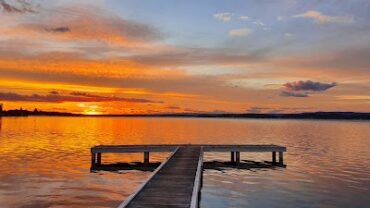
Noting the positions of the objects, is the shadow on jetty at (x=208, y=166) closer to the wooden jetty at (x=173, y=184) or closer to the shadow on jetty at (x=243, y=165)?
the shadow on jetty at (x=243, y=165)

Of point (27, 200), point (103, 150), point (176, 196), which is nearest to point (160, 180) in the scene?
point (176, 196)

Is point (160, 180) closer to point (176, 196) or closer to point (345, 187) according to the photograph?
point (176, 196)

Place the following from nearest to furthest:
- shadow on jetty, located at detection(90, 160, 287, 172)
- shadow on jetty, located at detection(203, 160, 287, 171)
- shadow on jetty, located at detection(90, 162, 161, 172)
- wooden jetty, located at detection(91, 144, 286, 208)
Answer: wooden jetty, located at detection(91, 144, 286, 208) < shadow on jetty, located at detection(90, 162, 161, 172) < shadow on jetty, located at detection(90, 160, 287, 172) < shadow on jetty, located at detection(203, 160, 287, 171)

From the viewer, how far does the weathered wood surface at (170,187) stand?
15.8 metres

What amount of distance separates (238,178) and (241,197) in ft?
21.1

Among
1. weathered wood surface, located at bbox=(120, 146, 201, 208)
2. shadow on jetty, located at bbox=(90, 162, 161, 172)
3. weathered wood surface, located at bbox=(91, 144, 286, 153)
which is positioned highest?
weathered wood surface, located at bbox=(91, 144, 286, 153)

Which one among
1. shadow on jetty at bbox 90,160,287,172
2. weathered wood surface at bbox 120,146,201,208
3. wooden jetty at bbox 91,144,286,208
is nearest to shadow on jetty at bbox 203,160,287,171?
shadow on jetty at bbox 90,160,287,172

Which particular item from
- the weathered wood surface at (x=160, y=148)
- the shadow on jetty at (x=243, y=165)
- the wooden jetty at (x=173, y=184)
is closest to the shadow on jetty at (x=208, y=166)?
the shadow on jetty at (x=243, y=165)

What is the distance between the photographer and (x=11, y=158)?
39812 mm

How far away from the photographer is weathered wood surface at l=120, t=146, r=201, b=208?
15790 mm

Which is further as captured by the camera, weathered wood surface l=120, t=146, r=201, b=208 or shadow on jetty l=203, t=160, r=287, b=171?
shadow on jetty l=203, t=160, r=287, b=171

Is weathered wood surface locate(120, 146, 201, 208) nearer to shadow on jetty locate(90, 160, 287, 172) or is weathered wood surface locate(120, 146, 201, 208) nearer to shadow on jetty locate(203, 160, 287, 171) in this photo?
shadow on jetty locate(203, 160, 287, 171)

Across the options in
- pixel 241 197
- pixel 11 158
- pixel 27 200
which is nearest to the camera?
pixel 27 200

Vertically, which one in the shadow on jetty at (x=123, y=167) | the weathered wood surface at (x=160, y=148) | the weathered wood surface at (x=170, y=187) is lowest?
the shadow on jetty at (x=123, y=167)
